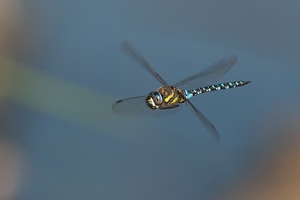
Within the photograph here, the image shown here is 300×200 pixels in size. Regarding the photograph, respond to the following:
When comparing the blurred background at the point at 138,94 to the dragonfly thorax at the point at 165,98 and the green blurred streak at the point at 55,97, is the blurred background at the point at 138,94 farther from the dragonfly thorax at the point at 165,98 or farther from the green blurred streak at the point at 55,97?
the dragonfly thorax at the point at 165,98

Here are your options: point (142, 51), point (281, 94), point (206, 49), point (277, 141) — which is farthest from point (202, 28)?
point (277, 141)

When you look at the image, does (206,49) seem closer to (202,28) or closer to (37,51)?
(202,28)

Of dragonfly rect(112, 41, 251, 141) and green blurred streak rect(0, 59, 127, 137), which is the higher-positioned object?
green blurred streak rect(0, 59, 127, 137)

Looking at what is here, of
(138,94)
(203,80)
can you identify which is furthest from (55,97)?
(203,80)

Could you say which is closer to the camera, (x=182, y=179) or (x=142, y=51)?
(x=182, y=179)

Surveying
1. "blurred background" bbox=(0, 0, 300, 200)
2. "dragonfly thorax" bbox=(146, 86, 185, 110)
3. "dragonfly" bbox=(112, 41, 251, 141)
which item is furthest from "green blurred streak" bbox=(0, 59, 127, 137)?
"dragonfly thorax" bbox=(146, 86, 185, 110)

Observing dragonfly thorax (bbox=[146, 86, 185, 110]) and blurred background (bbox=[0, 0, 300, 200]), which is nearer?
dragonfly thorax (bbox=[146, 86, 185, 110])

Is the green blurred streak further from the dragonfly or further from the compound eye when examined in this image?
the compound eye

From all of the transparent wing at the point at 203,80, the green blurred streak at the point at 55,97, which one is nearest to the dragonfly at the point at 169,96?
the transparent wing at the point at 203,80
